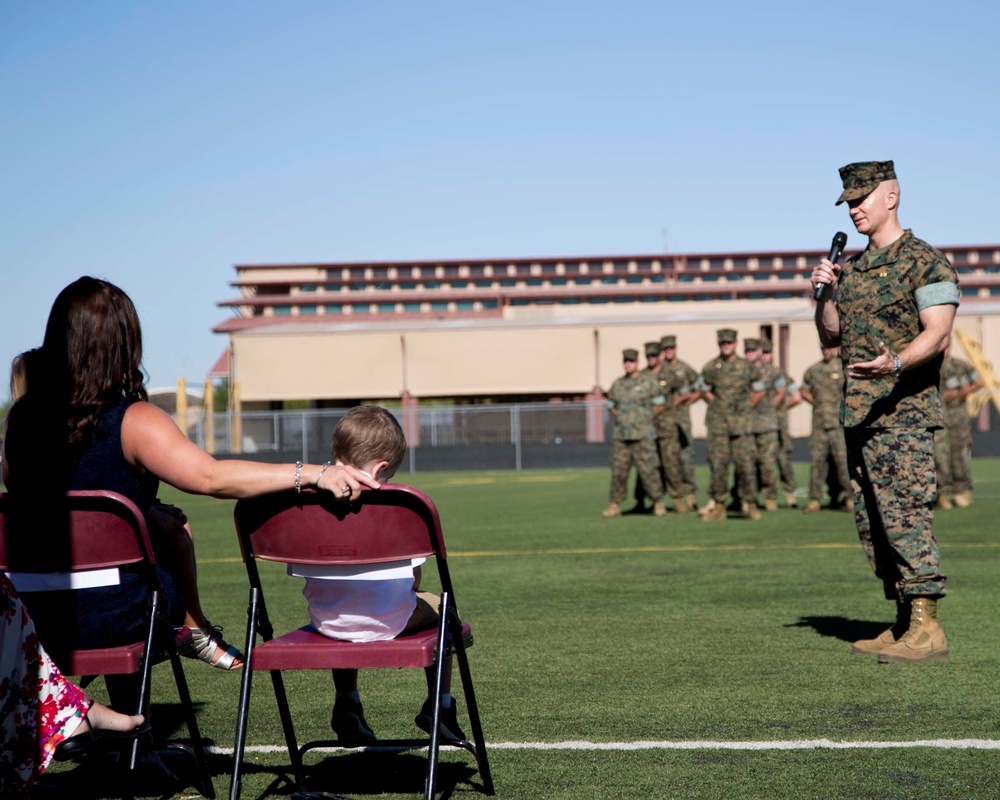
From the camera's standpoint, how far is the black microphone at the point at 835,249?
237 inches

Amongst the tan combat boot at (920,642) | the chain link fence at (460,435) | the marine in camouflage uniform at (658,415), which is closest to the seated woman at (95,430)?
the tan combat boot at (920,642)

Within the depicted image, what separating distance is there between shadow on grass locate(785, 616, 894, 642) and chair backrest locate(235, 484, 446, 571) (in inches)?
148

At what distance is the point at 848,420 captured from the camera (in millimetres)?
6066

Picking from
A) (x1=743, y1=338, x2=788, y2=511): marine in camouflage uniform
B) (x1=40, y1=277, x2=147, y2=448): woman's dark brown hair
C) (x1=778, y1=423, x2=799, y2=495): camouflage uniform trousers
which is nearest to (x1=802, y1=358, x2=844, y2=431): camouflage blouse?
(x1=743, y1=338, x2=788, y2=511): marine in camouflage uniform

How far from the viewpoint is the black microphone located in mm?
6011

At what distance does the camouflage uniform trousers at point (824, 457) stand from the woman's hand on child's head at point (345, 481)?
13.8 meters

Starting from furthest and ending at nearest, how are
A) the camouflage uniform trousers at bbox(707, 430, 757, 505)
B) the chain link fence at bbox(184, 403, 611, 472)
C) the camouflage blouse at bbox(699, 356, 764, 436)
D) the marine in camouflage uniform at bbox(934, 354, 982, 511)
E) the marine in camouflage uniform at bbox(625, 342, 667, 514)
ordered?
1. the chain link fence at bbox(184, 403, 611, 472)
2. the marine in camouflage uniform at bbox(625, 342, 667, 514)
3. the marine in camouflage uniform at bbox(934, 354, 982, 511)
4. the camouflage blouse at bbox(699, 356, 764, 436)
5. the camouflage uniform trousers at bbox(707, 430, 757, 505)

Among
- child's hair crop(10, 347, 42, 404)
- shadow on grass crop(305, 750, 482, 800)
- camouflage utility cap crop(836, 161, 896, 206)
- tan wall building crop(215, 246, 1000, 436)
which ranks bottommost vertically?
shadow on grass crop(305, 750, 482, 800)

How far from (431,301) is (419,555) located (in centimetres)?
11630

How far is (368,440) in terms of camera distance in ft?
11.8

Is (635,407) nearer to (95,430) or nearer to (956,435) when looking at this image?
(956,435)

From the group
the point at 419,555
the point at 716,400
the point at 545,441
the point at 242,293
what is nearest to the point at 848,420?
the point at 419,555

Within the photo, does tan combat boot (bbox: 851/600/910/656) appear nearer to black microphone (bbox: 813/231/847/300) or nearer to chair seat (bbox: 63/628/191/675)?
black microphone (bbox: 813/231/847/300)

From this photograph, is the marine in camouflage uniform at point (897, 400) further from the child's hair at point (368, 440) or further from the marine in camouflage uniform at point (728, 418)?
the marine in camouflage uniform at point (728, 418)
